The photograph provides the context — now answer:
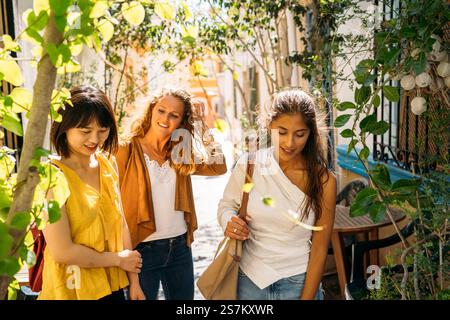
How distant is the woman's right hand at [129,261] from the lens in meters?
2.07

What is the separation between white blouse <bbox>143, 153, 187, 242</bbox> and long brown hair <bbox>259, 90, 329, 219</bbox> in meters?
0.71

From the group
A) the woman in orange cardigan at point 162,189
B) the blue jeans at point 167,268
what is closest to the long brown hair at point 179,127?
the woman in orange cardigan at point 162,189

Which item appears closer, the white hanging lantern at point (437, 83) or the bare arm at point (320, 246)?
the white hanging lantern at point (437, 83)

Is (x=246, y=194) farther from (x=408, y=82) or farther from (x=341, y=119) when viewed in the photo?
(x=408, y=82)

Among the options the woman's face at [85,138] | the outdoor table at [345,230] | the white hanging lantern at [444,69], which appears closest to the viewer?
the white hanging lantern at [444,69]

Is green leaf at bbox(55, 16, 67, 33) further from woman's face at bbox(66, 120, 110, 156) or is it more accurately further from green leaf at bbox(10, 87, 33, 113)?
woman's face at bbox(66, 120, 110, 156)

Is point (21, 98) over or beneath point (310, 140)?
over

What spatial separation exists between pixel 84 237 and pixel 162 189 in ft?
2.86

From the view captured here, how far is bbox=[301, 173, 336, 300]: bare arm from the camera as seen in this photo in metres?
2.24

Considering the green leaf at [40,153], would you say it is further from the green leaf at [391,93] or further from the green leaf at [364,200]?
the green leaf at [391,93]

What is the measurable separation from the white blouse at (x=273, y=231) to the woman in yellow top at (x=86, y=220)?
522mm

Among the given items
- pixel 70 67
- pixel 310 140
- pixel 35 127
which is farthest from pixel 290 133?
pixel 35 127

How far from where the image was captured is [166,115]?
9.12ft
